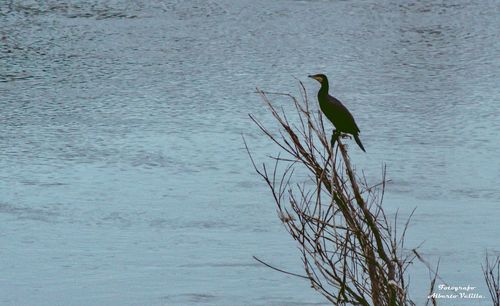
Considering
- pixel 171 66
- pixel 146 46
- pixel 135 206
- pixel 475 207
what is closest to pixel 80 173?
pixel 135 206

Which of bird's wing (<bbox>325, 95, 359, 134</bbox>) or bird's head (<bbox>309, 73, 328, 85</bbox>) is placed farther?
bird's wing (<bbox>325, 95, 359, 134</bbox>)

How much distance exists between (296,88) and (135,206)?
4521 millimetres

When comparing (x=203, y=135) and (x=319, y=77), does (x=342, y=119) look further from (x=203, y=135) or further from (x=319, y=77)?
(x=203, y=135)

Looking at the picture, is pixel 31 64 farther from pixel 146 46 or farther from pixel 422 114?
pixel 422 114

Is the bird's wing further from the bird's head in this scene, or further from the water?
the water

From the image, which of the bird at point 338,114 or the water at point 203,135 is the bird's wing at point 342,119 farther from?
the water at point 203,135

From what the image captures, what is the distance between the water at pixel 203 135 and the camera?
7.67m

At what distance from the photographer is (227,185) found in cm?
936

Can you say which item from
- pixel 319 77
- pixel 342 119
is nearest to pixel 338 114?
pixel 342 119

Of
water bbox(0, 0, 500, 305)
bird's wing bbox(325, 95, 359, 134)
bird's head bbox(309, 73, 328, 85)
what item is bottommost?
water bbox(0, 0, 500, 305)

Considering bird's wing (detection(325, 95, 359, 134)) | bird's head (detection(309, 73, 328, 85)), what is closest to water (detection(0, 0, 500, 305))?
bird's wing (detection(325, 95, 359, 134))

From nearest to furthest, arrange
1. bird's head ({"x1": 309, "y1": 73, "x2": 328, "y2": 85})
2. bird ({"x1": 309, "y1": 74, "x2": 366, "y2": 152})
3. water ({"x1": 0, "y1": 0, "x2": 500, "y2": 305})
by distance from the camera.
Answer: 1. bird's head ({"x1": 309, "y1": 73, "x2": 328, "y2": 85})
2. bird ({"x1": 309, "y1": 74, "x2": 366, "y2": 152})
3. water ({"x1": 0, "y1": 0, "x2": 500, "y2": 305})

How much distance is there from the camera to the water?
7672mm

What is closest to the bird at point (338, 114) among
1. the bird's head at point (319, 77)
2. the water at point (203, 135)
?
the bird's head at point (319, 77)
